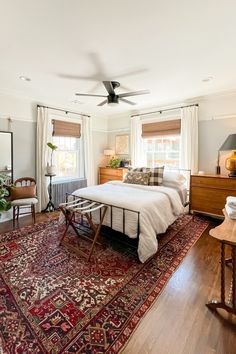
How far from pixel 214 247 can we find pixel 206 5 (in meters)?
2.80

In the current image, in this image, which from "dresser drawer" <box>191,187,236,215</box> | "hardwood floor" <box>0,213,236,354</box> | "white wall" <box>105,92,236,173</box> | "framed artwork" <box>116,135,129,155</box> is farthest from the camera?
"framed artwork" <box>116,135,129,155</box>

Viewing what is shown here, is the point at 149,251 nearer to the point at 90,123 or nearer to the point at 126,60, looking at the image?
the point at 126,60

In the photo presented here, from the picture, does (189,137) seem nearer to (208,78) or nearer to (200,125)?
(200,125)

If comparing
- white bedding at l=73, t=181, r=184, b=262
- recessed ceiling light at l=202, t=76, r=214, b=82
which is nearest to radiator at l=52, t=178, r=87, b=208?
white bedding at l=73, t=181, r=184, b=262

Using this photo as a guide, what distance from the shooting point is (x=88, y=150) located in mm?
5184

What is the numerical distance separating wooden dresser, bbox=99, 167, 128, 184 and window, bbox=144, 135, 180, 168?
79 centimetres

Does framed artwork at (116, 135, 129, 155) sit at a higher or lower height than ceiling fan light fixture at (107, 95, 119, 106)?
lower

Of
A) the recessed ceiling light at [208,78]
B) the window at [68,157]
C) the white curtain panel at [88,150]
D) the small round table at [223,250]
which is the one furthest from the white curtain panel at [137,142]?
the small round table at [223,250]

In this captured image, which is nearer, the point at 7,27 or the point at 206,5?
the point at 206,5

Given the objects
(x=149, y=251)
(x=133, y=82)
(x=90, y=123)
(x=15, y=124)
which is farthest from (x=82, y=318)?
(x=90, y=123)

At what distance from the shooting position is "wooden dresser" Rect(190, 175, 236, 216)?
10.7 feet

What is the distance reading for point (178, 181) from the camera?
3744mm

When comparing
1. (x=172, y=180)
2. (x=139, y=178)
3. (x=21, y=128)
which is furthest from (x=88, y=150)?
(x=172, y=180)

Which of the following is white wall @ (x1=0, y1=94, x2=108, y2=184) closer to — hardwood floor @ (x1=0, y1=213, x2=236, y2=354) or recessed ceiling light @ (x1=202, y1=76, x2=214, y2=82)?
recessed ceiling light @ (x1=202, y1=76, x2=214, y2=82)
